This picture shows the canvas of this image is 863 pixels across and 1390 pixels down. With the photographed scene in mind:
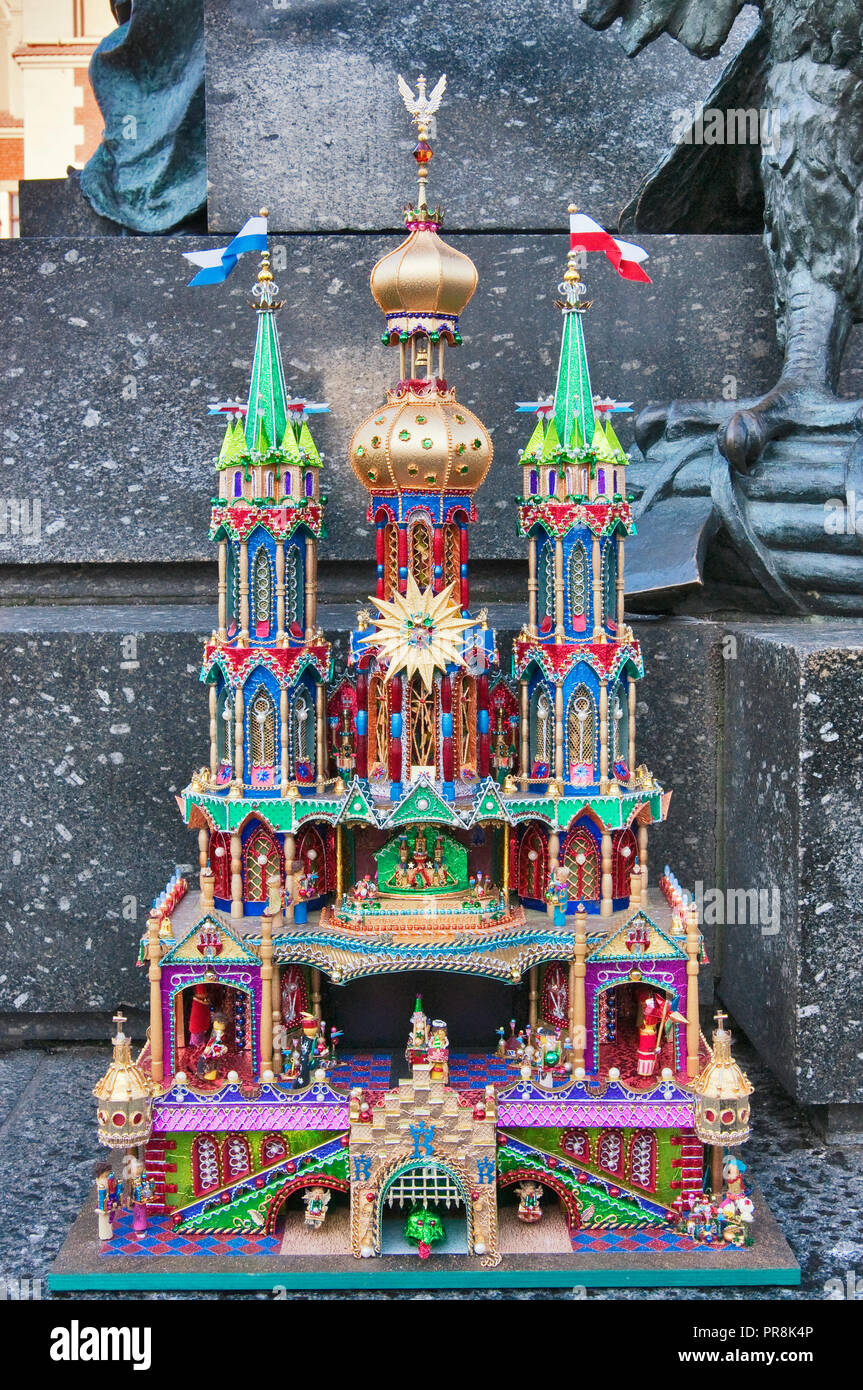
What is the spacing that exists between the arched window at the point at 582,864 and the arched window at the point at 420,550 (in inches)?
58.4

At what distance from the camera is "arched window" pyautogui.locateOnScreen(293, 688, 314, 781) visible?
26.2 feet

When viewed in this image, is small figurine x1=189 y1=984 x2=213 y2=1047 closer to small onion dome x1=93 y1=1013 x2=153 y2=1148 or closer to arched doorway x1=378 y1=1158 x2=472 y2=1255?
small onion dome x1=93 y1=1013 x2=153 y2=1148

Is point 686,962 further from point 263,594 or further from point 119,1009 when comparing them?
point 119,1009

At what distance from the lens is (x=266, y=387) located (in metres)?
7.79

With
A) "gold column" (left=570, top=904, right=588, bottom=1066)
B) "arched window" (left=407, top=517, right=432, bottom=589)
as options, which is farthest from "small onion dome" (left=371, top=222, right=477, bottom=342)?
"gold column" (left=570, top=904, right=588, bottom=1066)

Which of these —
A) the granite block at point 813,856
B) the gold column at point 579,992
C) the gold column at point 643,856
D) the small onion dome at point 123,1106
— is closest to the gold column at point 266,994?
the small onion dome at point 123,1106

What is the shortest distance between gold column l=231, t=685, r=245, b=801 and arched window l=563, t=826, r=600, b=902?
1.67 m

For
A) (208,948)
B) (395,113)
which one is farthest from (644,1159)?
(395,113)

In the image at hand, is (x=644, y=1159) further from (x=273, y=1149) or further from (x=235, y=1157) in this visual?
(x=235, y=1157)

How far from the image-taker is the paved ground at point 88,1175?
7.26 metres

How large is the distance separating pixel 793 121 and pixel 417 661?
4.61m

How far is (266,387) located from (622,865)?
301 centimetres

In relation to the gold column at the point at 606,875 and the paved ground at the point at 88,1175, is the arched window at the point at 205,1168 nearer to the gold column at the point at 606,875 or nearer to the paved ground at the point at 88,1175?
the paved ground at the point at 88,1175

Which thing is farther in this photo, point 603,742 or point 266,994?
point 603,742
